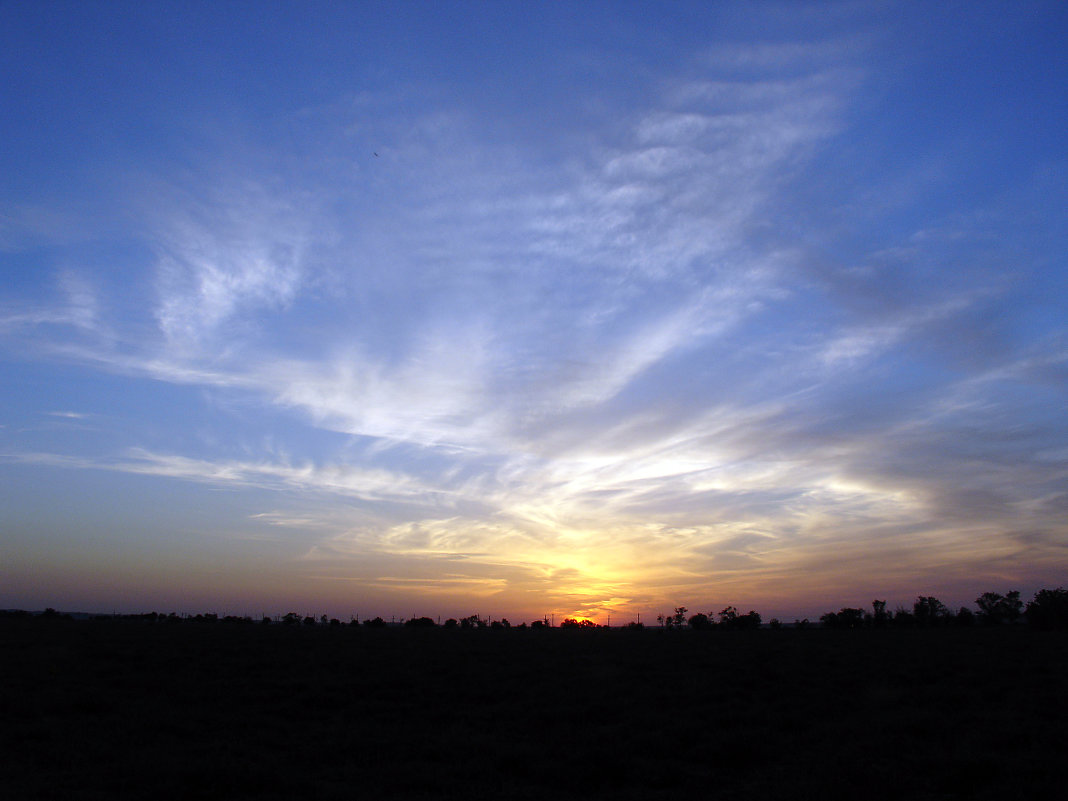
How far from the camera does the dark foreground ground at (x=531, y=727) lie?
12461 millimetres

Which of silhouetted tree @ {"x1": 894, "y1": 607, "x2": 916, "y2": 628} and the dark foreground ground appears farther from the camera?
silhouetted tree @ {"x1": 894, "y1": 607, "x2": 916, "y2": 628}

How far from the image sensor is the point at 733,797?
40.1 ft

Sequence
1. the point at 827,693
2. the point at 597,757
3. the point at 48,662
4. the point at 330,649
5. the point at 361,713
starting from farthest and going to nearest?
the point at 330,649 → the point at 48,662 → the point at 827,693 → the point at 361,713 → the point at 597,757

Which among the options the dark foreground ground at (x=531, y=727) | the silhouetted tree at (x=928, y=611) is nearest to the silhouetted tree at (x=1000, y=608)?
the silhouetted tree at (x=928, y=611)

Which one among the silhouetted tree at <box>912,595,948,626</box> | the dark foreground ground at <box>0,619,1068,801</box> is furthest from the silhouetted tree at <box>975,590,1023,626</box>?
the dark foreground ground at <box>0,619,1068,801</box>

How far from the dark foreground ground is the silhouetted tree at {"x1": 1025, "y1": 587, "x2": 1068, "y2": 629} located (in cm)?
4309

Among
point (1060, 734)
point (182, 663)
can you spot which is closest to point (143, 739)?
point (182, 663)

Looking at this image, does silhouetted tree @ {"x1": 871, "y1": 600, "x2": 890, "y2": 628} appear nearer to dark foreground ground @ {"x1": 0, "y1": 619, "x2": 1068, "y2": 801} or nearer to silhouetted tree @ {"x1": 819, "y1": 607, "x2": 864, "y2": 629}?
silhouetted tree @ {"x1": 819, "y1": 607, "x2": 864, "y2": 629}

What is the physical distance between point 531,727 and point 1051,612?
71.0 m

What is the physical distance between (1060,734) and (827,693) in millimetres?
7898

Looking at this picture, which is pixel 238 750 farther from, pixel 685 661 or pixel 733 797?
pixel 685 661

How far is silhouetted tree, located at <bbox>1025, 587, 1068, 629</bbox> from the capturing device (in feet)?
211

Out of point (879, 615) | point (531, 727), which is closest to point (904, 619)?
point (879, 615)

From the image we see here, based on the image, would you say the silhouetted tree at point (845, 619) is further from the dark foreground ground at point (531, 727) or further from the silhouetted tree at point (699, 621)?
the dark foreground ground at point (531, 727)
